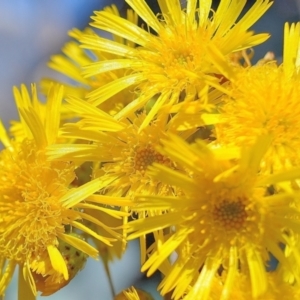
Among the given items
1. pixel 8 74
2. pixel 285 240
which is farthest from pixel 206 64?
pixel 8 74

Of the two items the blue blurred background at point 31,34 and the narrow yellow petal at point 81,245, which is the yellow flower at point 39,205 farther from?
the blue blurred background at point 31,34

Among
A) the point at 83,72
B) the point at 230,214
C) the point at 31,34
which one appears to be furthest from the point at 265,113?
the point at 31,34

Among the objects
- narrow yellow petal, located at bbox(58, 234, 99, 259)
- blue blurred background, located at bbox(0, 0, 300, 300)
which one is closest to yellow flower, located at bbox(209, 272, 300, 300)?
narrow yellow petal, located at bbox(58, 234, 99, 259)

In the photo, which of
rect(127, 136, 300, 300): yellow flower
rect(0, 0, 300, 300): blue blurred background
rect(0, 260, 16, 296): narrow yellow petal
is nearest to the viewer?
rect(127, 136, 300, 300): yellow flower

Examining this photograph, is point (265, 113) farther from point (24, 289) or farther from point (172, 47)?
point (24, 289)

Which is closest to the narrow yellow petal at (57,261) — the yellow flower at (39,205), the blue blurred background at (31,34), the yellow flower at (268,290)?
the yellow flower at (39,205)

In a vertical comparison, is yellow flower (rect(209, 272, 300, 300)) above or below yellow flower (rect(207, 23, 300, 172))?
below

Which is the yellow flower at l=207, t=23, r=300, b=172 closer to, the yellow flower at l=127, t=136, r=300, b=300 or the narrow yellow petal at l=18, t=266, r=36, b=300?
the yellow flower at l=127, t=136, r=300, b=300
